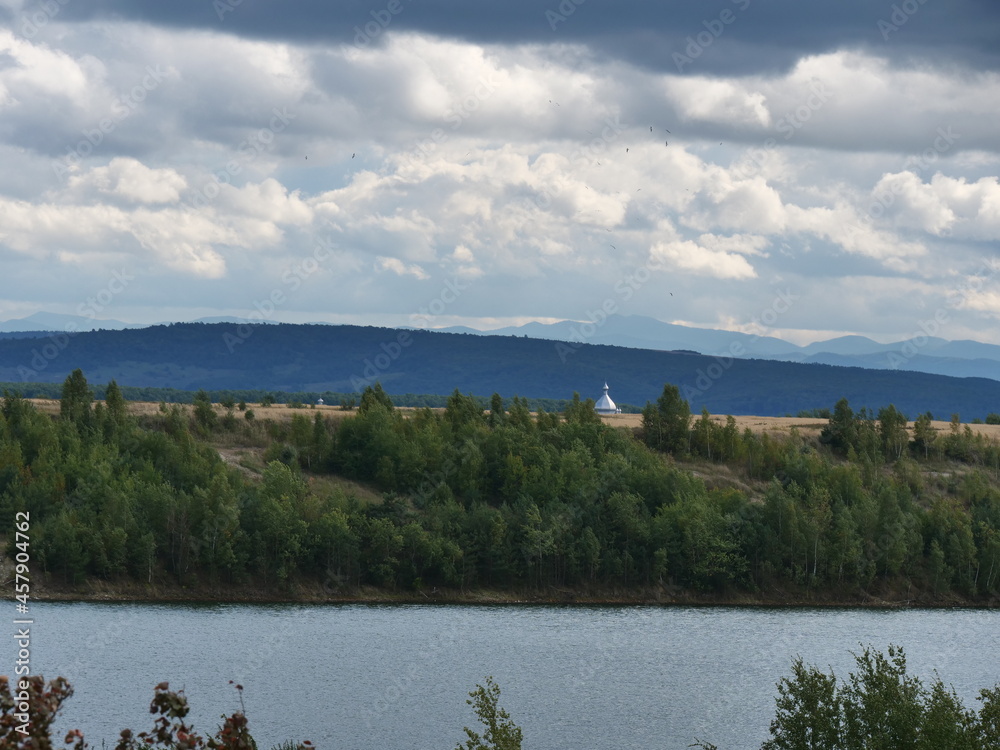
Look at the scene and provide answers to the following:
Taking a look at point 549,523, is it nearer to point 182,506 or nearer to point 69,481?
point 182,506

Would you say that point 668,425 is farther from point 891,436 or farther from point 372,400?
point 372,400

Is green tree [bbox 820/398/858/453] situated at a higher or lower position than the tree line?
higher

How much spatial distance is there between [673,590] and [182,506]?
3828cm

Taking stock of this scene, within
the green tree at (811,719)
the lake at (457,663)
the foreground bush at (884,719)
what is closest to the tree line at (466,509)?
the lake at (457,663)

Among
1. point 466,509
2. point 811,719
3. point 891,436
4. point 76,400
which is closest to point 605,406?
point 891,436

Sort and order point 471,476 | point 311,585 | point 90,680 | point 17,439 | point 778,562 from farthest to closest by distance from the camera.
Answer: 1. point 471,476
2. point 17,439
3. point 778,562
4. point 311,585
5. point 90,680

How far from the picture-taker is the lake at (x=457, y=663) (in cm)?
5094

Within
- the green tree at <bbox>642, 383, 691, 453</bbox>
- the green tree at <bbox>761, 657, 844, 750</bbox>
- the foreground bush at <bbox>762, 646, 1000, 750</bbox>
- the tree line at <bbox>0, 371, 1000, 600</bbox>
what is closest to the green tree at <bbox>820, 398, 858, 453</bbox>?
the tree line at <bbox>0, 371, 1000, 600</bbox>

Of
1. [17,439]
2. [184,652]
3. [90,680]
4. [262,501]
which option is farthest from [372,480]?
[90,680]

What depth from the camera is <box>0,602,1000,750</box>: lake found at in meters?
50.9

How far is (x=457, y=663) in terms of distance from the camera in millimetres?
63750

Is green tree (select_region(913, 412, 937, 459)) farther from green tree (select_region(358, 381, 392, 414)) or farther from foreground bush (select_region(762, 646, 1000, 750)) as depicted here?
foreground bush (select_region(762, 646, 1000, 750))

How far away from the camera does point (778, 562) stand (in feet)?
328

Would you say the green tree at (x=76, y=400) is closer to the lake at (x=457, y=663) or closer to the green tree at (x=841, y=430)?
the lake at (x=457, y=663)
